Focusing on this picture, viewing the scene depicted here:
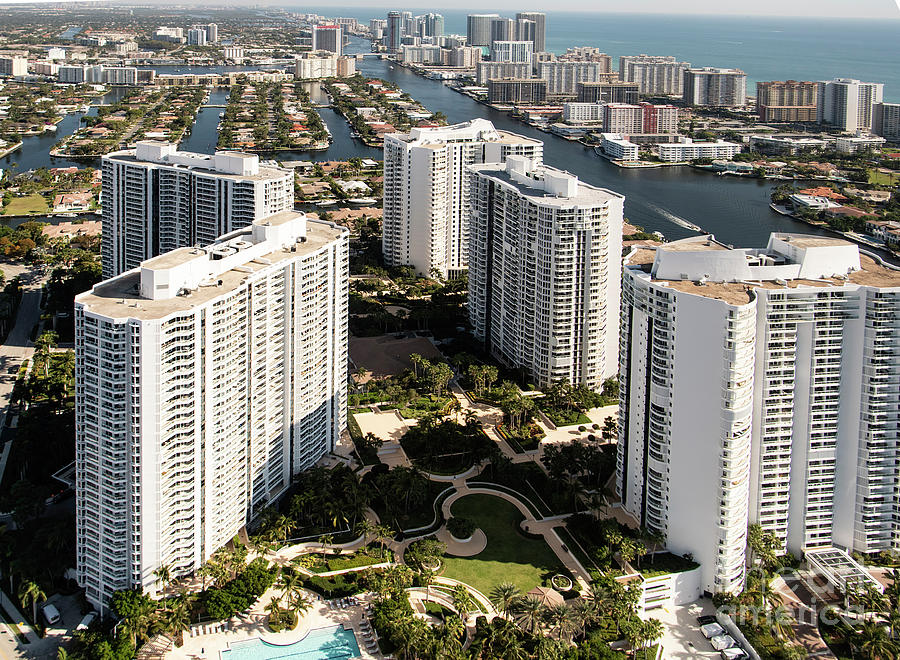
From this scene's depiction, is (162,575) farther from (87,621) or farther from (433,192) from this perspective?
(433,192)

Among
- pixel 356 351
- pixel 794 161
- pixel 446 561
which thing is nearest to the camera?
pixel 446 561

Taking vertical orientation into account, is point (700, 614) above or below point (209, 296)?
below

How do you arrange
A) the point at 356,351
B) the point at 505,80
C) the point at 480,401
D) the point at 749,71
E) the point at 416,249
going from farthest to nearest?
the point at 749,71 → the point at 505,80 → the point at 416,249 → the point at 356,351 → the point at 480,401

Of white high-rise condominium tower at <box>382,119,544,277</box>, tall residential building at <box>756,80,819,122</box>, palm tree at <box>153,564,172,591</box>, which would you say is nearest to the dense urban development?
palm tree at <box>153,564,172,591</box>

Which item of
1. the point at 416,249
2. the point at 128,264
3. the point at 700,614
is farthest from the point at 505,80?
the point at 700,614

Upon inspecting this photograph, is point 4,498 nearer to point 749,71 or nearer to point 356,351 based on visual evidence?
point 356,351

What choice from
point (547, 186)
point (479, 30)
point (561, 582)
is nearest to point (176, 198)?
point (547, 186)

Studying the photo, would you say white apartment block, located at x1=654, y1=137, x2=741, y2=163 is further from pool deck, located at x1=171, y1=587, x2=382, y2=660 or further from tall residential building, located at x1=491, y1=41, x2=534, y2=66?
pool deck, located at x1=171, y1=587, x2=382, y2=660
